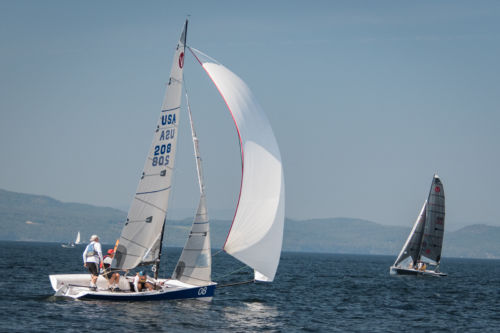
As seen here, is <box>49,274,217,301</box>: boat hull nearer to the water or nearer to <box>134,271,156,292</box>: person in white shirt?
<box>134,271,156,292</box>: person in white shirt

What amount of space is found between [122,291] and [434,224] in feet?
150

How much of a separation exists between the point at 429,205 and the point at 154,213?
144 ft

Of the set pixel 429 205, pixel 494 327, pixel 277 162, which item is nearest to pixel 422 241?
pixel 429 205

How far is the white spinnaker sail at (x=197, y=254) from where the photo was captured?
3153 cm

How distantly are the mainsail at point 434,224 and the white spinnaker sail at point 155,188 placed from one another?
42872 mm

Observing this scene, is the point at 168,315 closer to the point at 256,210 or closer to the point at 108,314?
the point at 108,314

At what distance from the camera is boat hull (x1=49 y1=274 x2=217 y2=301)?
30266 millimetres

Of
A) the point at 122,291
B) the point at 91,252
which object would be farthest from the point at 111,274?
the point at 91,252

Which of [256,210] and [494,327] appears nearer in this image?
[256,210]

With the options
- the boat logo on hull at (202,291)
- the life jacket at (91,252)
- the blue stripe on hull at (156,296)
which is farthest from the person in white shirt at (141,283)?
the life jacket at (91,252)

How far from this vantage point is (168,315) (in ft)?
99.0

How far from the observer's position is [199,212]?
103 feet

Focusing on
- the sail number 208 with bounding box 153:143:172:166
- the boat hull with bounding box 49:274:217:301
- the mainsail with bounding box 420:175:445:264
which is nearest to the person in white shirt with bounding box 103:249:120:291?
the boat hull with bounding box 49:274:217:301

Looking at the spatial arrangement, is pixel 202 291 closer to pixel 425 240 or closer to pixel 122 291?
pixel 122 291
